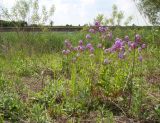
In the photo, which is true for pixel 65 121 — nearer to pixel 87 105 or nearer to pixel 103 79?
pixel 87 105

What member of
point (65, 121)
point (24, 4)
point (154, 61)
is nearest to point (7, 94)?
point (65, 121)

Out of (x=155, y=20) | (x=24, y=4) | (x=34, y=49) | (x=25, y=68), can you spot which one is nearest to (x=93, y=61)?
(x=25, y=68)

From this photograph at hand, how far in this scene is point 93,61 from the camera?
5766 mm

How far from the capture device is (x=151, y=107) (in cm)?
415

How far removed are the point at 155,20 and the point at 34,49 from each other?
801cm

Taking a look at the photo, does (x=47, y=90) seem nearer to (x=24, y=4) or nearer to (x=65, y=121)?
(x=65, y=121)

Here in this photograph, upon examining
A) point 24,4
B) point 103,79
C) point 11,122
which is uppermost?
point 24,4

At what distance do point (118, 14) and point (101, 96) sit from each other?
399 inches

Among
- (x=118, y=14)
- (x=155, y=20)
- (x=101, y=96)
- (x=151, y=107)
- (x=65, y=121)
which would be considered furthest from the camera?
(x=155, y=20)

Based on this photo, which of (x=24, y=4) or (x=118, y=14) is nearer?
(x=24, y=4)

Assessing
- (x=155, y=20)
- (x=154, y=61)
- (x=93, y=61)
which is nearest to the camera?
(x=93, y=61)

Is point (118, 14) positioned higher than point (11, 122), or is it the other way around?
point (118, 14)

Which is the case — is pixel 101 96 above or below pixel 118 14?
below

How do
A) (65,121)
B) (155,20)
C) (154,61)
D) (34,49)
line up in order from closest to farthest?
(65,121), (154,61), (34,49), (155,20)
